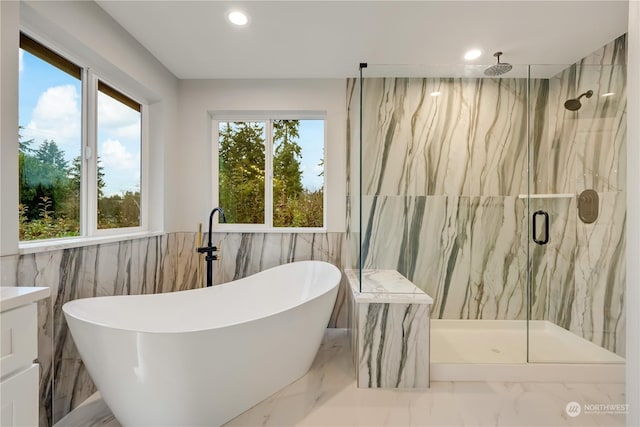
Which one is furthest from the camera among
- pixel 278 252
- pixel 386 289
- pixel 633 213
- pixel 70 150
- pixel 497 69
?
pixel 278 252

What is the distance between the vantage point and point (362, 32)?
1969 millimetres

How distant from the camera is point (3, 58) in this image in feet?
4.01

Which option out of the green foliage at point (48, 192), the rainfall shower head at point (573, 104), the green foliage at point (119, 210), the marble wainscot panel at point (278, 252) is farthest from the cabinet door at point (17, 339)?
the rainfall shower head at point (573, 104)

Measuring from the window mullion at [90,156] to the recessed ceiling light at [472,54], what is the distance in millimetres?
2643

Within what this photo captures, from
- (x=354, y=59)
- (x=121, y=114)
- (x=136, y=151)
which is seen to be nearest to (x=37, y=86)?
(x=121, y=114)

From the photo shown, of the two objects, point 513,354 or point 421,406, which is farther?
point 513,354

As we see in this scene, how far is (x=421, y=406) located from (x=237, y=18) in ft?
8.41

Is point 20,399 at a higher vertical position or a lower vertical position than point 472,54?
lower

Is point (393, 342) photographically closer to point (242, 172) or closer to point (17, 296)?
point (17, 296)

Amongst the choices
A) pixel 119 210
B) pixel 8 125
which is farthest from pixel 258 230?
pixel 8 125

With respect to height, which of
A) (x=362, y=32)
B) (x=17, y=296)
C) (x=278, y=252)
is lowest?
(x=278, y=252)

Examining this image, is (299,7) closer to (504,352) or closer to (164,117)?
(164,117)

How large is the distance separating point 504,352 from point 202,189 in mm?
2797

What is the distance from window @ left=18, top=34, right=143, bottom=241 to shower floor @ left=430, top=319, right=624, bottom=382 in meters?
2.44
